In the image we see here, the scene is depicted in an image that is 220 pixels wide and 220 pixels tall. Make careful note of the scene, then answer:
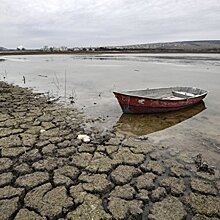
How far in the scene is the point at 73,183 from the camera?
4.76 meters

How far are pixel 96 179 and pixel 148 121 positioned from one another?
459 centimetres

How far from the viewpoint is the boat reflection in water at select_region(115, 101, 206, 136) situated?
8.05 m

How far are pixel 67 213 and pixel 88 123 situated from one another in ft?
15.5

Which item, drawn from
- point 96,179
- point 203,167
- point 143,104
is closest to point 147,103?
point 143,104

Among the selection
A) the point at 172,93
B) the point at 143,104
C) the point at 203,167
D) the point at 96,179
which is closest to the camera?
the point at 96,179

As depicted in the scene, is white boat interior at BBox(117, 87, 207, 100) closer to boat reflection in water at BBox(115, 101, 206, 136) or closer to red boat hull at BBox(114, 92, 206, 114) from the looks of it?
boat reflection in water at BBox(115, 101, 206, 136)

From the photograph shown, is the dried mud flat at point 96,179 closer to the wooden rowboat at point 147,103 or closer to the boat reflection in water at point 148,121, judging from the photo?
the boat reflection in water at point 148,121

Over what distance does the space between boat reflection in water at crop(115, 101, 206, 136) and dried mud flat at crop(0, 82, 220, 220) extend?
35.4 inches

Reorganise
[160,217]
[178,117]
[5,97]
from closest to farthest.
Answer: [160,217] → [178,117] → [5,97]

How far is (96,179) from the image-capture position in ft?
16.1

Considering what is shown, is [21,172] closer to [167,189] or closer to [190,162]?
[167,189]

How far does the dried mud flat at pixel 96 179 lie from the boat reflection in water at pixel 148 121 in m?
0.90

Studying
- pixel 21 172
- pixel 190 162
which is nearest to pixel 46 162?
pixel 21 172

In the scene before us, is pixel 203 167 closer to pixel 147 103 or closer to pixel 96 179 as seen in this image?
pixel 96 179
